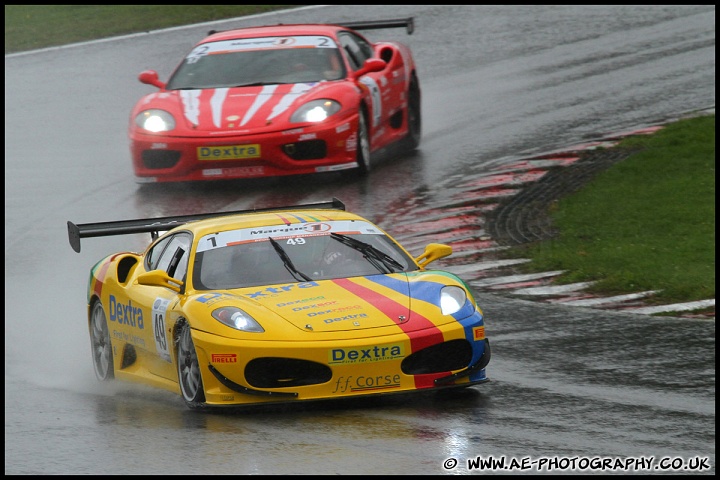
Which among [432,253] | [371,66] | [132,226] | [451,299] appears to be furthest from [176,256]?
[371,66]

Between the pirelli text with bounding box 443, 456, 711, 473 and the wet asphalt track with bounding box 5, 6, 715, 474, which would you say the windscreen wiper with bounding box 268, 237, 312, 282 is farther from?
the pirelli text with bounding box 443, 456, 711, 473

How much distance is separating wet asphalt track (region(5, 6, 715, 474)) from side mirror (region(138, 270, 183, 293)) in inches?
25.9

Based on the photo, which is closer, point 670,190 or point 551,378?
point 551,378

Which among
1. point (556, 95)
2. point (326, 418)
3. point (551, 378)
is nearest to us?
point (326, 418)

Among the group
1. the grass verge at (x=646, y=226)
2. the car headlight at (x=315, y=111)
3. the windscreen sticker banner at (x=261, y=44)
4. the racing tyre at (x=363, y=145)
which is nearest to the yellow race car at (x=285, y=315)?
the grass verge at (x=646, y=226)

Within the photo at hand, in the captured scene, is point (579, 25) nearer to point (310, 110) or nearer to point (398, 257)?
point (310, 110)

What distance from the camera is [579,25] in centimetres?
2397

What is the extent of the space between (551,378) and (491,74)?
42.1 feet

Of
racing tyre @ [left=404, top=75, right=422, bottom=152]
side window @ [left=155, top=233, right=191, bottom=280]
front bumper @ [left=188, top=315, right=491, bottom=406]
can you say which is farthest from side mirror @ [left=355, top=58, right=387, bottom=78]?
front bumper @ [left=188, top=315, right=491, bottom=406]

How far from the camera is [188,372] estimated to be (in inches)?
320

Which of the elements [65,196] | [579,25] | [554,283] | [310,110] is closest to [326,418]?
[554,283]

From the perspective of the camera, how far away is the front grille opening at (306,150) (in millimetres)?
14156

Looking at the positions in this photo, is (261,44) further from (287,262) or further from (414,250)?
(287,262)

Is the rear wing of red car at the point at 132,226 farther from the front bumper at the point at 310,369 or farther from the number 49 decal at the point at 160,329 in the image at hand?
the front bumper at the point at 310,369
